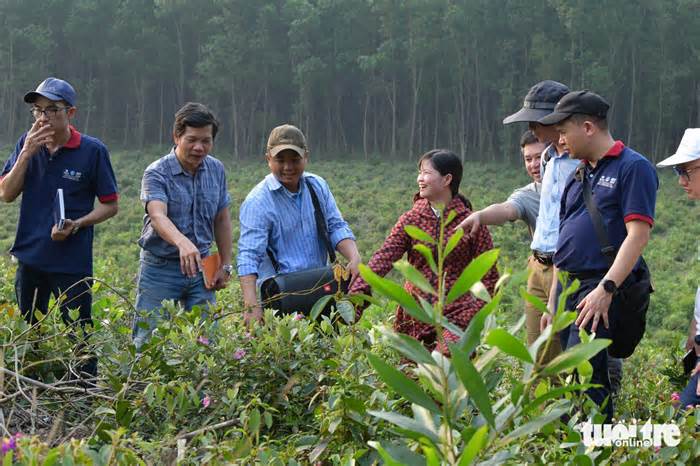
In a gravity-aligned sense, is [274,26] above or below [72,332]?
above

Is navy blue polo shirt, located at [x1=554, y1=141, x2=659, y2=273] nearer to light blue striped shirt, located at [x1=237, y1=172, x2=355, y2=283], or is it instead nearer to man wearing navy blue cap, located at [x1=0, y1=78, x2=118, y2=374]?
light blue striped shirt, located at [x1=237, y1=172, x2=355, y2=283]

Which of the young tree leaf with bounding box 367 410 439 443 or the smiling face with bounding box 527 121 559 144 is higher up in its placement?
the smiling face with bounding box 527 121 559 144

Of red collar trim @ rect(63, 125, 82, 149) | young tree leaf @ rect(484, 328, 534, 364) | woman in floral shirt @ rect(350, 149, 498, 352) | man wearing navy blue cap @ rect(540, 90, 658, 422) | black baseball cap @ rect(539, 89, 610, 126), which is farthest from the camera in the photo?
red collar trim @ rect(63, 125, 82, 149)

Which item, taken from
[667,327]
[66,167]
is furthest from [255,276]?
[667,327]

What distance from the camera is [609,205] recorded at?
3.43 metres

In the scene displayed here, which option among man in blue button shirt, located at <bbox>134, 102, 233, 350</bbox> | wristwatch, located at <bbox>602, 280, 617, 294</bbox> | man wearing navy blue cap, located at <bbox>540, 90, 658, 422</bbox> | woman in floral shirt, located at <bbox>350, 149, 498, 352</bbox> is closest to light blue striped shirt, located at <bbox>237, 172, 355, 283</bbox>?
man in blue button shirt, located at <bbox>134, 102, 233, 350</bbox>

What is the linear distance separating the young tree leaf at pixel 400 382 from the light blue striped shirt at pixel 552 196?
274cm

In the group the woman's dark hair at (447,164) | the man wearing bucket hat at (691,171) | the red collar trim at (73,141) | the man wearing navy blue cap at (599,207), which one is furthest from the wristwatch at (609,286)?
the red collar trim at (73,141)

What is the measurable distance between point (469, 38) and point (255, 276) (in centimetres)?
3789

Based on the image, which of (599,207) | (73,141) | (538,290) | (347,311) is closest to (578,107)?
(599,207)

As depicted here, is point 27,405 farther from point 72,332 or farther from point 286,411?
point 286,411

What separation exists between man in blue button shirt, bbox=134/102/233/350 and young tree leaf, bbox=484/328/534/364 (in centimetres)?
316

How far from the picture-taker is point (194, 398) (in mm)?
2350

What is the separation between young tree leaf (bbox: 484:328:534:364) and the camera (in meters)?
1.08
